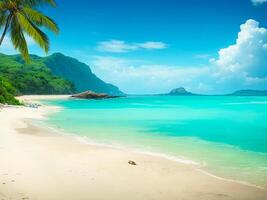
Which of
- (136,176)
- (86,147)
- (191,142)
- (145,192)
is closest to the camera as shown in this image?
(145,192)

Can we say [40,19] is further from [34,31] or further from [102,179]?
[102,179]

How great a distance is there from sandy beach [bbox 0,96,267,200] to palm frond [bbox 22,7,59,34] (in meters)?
4.94

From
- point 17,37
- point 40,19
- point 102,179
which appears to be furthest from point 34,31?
point 102,179

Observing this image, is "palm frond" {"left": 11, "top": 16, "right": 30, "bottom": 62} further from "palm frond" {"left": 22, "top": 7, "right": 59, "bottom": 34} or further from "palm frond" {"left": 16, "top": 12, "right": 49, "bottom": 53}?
"palm frond" {"left": 22, "top": 7, "right": 59, "bottom": 34}

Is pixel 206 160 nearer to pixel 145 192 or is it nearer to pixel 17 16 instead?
pixel 145 192

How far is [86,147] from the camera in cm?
1521

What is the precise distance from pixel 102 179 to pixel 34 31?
7242mm

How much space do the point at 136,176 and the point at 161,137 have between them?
438 inches

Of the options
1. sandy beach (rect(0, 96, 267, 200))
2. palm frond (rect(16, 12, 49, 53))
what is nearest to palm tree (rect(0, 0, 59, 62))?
palm frond (rect(16, 12, 49, 53))

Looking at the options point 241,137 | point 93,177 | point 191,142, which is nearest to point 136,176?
point 93,177

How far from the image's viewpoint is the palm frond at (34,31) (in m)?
13.2

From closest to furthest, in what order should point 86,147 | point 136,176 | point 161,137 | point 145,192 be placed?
1. point 145,192
2. point 136,176
3. point 86,147
4. point 161,137

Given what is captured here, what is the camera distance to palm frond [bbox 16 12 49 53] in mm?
13203

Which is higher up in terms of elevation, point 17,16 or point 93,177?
point 17,16
